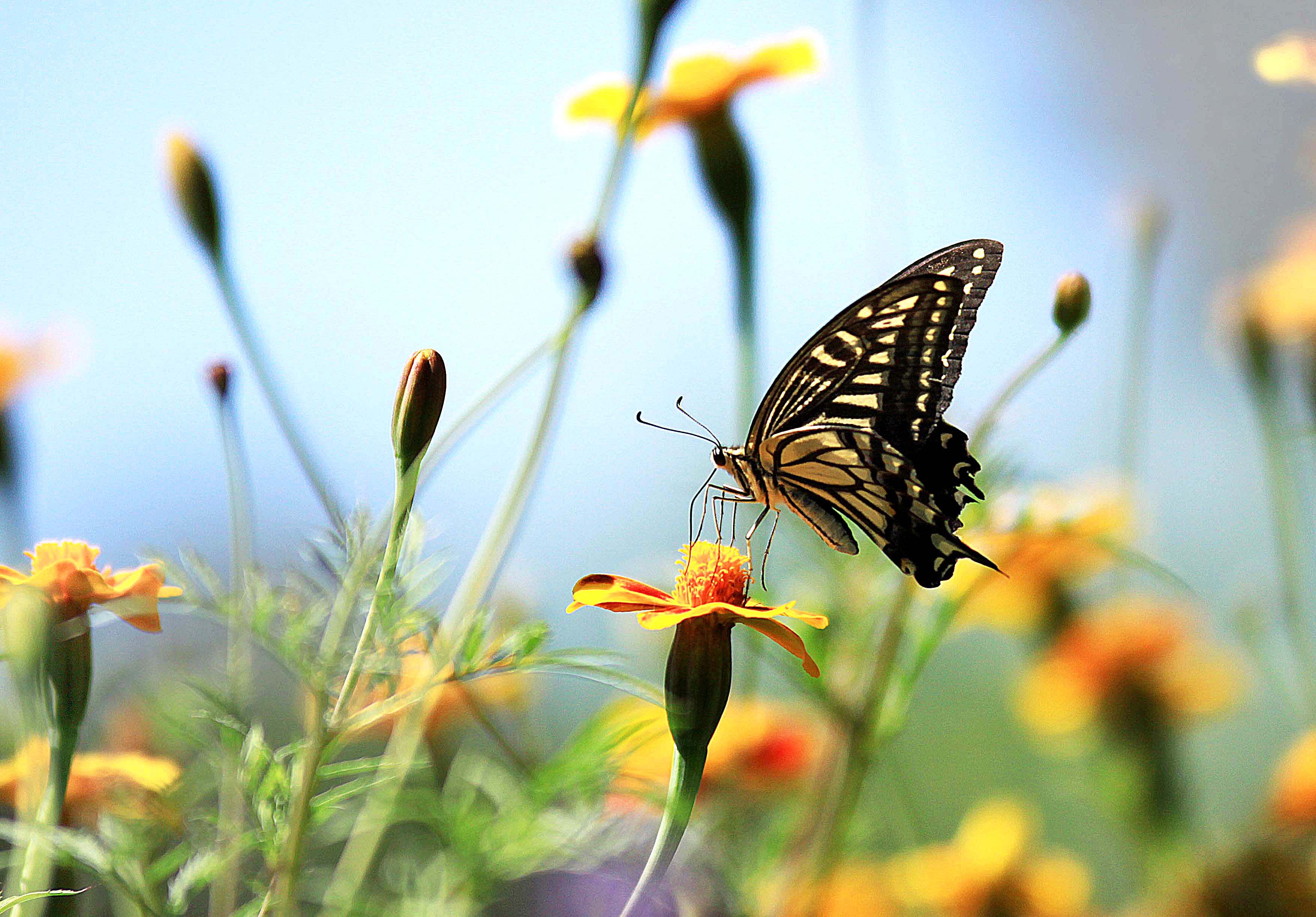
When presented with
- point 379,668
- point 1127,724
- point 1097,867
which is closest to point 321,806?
point 379,668

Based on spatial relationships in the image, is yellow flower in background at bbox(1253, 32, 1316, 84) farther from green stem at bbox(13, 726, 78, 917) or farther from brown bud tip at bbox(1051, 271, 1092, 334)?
green stem at bbox(13, 726, 78, 917)

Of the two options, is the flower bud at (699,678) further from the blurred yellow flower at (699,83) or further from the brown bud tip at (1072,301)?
the blurred yellow flower at (699,83)

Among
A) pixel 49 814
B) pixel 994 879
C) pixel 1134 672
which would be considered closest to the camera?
pixel 49 814

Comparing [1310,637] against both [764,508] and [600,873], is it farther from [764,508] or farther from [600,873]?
[600,873]

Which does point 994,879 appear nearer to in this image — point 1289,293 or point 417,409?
point 1289,293

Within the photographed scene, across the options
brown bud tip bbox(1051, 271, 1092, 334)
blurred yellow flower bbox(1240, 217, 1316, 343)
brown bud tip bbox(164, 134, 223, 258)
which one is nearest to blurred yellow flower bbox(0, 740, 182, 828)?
brown bud tip bbox(164, 134, 223, 258)

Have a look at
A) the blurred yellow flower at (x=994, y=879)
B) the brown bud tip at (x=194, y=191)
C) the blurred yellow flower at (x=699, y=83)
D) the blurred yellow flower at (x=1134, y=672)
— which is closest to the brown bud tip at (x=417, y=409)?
the brown bud tip at (x=194, y=191)

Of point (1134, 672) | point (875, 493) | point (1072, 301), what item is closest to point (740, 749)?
point (875, 493)
